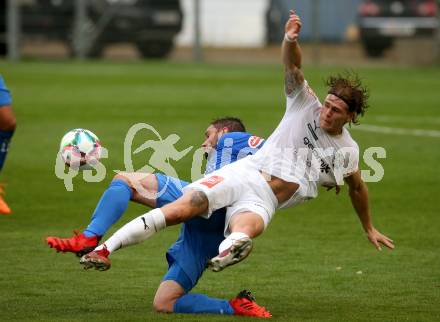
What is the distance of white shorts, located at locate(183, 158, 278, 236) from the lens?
26.9 feet

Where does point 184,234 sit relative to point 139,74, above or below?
above

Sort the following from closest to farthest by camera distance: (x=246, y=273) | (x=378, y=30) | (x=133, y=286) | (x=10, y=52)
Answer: (x=133, y=286)
(x=246, y=273)
(x=10, y=52)
(x=378, y=30)

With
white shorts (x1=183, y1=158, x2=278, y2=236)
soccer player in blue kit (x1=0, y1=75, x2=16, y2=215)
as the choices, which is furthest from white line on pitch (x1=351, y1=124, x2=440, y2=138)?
white shorts (x1=183, y1=158, x2=278, y2=236)

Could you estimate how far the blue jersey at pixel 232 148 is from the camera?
896cm

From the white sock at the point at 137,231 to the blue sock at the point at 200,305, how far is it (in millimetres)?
770

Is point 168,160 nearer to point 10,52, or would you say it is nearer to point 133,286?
point 133,286

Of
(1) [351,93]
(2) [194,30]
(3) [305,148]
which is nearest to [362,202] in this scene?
(3) [305,148]

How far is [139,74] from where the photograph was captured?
31500 mm

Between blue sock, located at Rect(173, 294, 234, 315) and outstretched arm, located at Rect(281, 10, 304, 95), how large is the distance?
1590mm

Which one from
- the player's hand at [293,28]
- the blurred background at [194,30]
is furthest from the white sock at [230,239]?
the blurred background at [194,30]

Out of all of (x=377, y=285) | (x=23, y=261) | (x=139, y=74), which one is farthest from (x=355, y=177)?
(x=139, y=74)

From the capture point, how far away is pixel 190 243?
8.72 meters

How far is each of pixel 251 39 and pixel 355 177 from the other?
33706mm

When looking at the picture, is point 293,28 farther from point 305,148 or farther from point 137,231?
point 137,231
